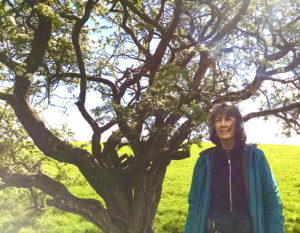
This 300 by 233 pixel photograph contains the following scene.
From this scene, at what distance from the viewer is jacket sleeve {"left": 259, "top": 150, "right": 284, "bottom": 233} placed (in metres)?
4.20

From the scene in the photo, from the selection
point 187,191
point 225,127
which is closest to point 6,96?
point 225,127

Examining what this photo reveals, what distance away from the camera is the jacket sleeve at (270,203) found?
420cm

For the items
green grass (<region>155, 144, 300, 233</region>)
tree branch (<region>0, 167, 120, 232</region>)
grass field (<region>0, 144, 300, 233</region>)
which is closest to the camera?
tree branch (<region>0, 167, 120, 232</region>)

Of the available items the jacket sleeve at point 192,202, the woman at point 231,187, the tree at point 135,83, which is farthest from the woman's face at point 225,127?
the tree at point 135,83

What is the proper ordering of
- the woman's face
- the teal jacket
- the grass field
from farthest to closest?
the grass field
the woman's face
the teal jacket

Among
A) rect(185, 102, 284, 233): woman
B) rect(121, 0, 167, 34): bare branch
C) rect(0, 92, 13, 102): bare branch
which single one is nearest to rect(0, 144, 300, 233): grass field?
rect(121, 0, 167, 34): bare branch

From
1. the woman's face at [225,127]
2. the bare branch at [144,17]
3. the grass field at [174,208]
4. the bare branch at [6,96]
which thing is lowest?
the grass field at [174,208]

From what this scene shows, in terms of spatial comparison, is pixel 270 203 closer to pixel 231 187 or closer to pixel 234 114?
pixel 231 187

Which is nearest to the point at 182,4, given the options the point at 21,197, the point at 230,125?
the point at 230,125

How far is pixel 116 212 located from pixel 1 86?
5.12 meters

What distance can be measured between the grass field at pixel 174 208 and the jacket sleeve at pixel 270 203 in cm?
688

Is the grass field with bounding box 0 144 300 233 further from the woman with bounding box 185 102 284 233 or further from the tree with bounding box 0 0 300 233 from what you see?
the woman with bounding box 185 102 284 233

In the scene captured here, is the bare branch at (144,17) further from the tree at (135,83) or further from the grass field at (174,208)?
the grass field at (174,208)

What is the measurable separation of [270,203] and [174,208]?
17371 millimetres
